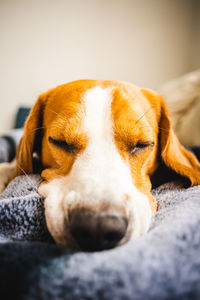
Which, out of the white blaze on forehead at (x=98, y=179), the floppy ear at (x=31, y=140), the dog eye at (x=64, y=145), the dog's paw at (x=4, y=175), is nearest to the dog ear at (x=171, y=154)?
the white blaze on forehead at (x=98, y=179)

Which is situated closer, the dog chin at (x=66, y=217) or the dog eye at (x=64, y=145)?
the dog chin at (x=66, y=217)

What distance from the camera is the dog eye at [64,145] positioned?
95cm

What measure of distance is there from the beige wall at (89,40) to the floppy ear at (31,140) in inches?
72.0

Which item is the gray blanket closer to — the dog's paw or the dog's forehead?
the dog's forehead

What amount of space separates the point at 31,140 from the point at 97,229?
76cm

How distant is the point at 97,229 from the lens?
57 cm

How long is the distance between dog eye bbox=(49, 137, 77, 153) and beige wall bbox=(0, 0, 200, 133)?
2141 mm

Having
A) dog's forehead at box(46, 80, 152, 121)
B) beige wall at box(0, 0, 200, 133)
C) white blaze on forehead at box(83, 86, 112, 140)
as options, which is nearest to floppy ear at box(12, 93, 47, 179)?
dog's forehead at box(46, 80, 152, 121)

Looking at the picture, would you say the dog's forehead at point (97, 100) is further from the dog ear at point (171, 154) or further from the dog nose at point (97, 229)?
the dog nose at point (97, 229)

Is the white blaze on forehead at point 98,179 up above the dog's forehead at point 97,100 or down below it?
below

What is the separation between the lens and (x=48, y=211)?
716 mm

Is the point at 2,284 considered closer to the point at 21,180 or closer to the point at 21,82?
the point at 21,180

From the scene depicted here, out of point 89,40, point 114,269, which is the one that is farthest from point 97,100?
point 89,40

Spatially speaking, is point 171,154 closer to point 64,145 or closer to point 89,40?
point 64,145
